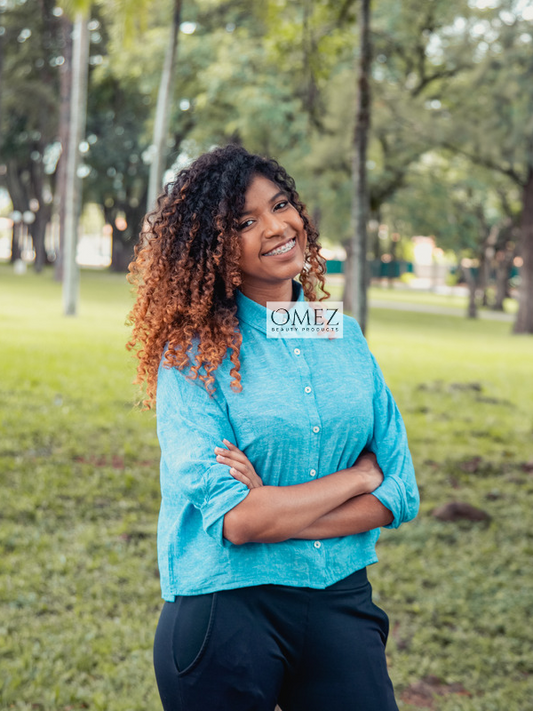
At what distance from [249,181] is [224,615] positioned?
1.04 metres

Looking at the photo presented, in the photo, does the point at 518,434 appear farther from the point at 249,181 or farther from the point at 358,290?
the point at 249,181

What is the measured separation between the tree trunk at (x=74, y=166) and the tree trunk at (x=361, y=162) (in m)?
10.2

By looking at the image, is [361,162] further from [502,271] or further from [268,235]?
[502,271]

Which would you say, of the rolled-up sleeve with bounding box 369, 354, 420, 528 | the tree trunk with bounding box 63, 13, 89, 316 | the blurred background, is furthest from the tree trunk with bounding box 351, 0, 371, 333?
the tree trunk with bounding box 63, 13, 89, 316

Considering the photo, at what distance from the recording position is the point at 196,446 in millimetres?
1795

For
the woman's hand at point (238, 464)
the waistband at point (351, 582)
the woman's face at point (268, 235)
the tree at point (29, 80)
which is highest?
the tree at point (29, 80)

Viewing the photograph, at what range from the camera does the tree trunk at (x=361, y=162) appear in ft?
25.9

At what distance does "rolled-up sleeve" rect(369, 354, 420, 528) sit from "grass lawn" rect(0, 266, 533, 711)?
6.24 feet

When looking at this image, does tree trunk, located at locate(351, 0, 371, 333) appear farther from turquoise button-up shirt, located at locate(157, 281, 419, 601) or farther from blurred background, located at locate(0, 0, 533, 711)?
turquoise button-up shirt, located at locate(157, 281, 419, 601)

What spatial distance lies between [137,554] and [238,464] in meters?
3.43

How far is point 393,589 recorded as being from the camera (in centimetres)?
465

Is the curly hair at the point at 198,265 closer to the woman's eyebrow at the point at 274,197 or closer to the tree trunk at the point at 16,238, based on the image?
the woman's eyebrow at the point at 274,197

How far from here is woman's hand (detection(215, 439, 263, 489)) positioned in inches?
71.0

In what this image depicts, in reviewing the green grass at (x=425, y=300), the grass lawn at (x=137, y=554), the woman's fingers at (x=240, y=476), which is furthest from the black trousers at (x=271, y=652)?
the green grass at (x=425, y=300)
